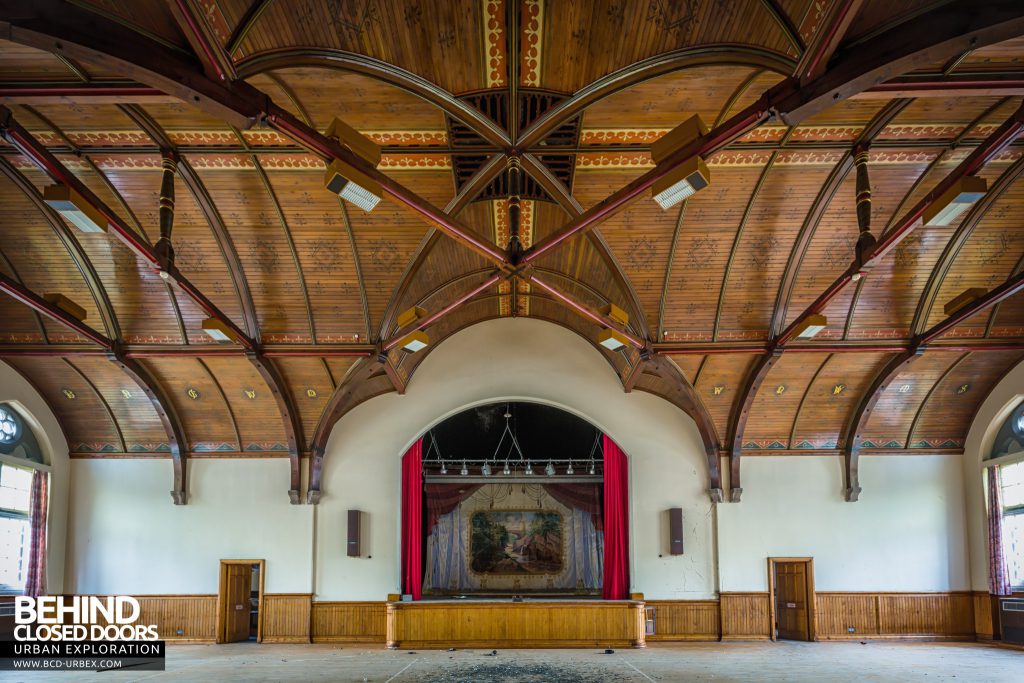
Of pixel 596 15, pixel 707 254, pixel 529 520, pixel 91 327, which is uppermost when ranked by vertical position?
pixel 596 15

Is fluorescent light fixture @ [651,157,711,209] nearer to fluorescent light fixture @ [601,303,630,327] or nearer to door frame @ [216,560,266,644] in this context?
fluorescent light fixture @ [601,303,630,327]

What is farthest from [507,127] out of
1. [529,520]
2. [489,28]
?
[529,520]

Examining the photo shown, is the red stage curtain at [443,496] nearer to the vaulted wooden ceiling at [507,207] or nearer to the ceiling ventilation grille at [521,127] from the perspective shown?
the vaulted wooden ceiling at [507,207]

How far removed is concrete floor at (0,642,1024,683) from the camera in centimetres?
1192

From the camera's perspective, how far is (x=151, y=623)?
59.1ft

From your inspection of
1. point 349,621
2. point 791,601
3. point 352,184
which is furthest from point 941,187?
point 349,621

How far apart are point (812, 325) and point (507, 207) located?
226 inches

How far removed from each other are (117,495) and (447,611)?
8.43 metres

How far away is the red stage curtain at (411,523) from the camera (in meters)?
18.5

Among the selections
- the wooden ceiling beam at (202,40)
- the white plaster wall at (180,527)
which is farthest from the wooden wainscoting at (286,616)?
the wooden ceiling beam at (202,40)

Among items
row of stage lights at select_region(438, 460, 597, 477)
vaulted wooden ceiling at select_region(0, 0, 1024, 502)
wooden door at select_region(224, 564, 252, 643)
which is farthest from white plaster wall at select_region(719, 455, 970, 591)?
wooden door at select_region(224, 564, 252, 643)

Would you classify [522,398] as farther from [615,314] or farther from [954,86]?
[954,86]

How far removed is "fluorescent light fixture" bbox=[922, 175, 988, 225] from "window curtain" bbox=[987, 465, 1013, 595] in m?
10.2

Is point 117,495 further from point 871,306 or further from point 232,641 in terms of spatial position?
point 871,306
